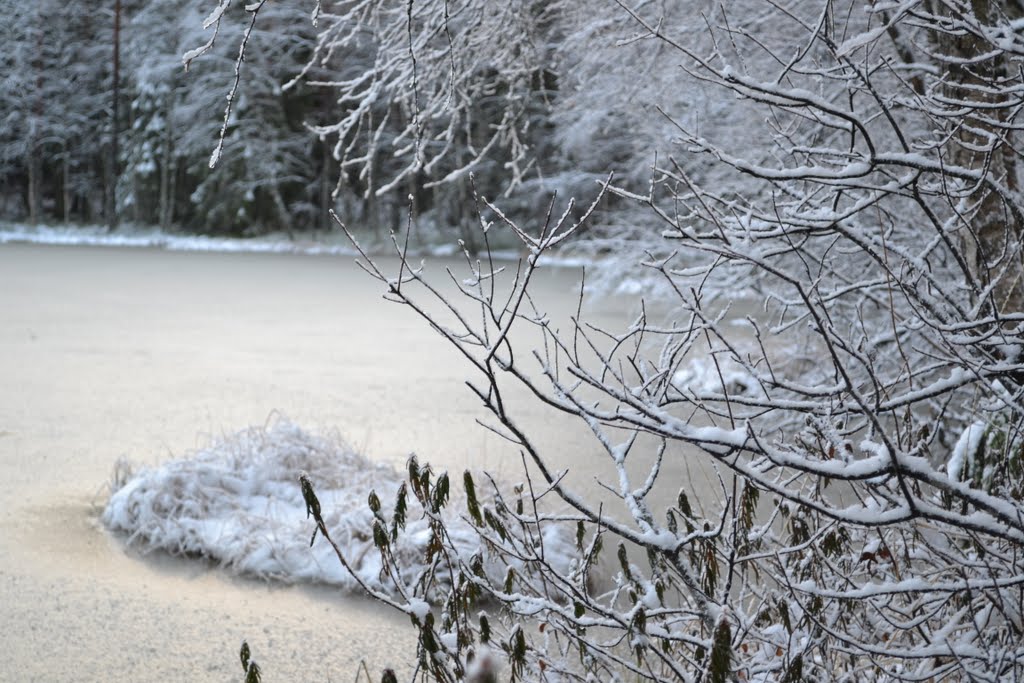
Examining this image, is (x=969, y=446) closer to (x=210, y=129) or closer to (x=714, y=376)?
(x=714, y=376)

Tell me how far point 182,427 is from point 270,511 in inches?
87.5

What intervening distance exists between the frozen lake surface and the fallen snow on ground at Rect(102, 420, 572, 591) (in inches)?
4.3

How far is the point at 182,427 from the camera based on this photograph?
6477 mm

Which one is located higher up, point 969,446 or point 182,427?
point 969,446

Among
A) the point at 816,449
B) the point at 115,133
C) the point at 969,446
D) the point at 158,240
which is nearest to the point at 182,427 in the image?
the point at 816,449

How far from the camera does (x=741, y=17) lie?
516 centimetres

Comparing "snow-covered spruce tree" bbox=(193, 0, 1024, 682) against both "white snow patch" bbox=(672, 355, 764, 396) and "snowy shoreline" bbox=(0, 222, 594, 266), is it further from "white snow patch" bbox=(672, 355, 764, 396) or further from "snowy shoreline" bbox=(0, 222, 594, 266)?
"snowy shoreline" bbox=(0, 222, 594, 266)

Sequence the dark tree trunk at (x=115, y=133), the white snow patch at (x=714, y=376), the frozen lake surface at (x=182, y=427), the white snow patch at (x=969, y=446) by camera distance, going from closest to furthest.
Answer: the white snow patch at (x=969, y=446), the frozen lake surface at (x=182, y=427), the white snow patch at (x=714, y=376), the dark tree trunk at (x=115, y=133)

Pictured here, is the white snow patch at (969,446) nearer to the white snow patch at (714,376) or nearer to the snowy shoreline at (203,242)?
the white snow patch at (714,376)

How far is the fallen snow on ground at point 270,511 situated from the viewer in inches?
164

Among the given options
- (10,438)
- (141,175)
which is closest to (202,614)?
(10,438)

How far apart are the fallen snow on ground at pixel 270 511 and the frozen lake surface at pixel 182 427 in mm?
110

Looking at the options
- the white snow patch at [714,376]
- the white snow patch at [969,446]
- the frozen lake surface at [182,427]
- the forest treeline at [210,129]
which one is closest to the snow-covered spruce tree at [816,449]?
the white snow patch at [969,446]

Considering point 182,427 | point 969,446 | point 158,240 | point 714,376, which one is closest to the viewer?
point 969,446
